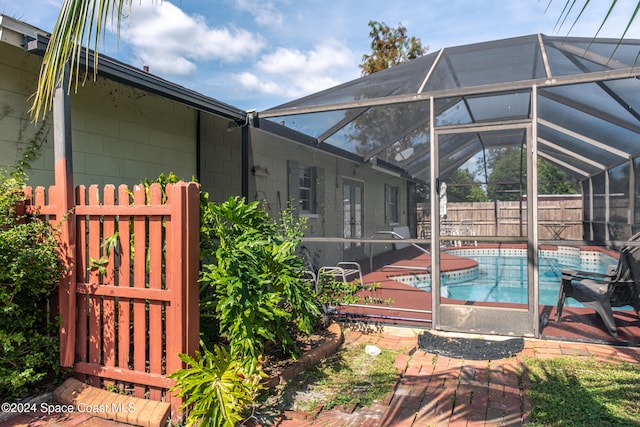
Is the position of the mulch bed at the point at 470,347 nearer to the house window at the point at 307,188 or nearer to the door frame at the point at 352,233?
the door frame at the point at 352,233

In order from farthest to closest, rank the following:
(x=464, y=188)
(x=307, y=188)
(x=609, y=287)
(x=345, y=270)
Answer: (x=307, y=188) < (x=345, y=270) < (x=464, y=188) < (x=609, y=287)

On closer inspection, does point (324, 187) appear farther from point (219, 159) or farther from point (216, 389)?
point (216, 389)

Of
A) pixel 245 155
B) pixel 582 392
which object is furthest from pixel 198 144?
pixel 582 392

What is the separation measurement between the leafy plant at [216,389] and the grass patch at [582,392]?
1787mm

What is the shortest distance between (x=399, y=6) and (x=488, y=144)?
87.5 inches

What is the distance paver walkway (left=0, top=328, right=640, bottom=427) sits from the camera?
2586 millimetres

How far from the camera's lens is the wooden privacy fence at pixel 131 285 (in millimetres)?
2639

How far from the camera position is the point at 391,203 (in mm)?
5074

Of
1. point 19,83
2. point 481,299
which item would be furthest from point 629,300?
point 19,83

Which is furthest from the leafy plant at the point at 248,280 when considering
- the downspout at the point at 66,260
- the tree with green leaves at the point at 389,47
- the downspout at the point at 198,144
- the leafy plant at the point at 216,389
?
the tree with green leaves at the point at 389,47

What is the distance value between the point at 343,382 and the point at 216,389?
46.1 inches

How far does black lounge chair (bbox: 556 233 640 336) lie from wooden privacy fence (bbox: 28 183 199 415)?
147 inches

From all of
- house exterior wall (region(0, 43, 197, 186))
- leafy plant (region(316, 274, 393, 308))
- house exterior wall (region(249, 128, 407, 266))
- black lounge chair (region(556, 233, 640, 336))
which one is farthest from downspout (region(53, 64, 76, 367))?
black lounge chair (region(556, 233, 640, 336))

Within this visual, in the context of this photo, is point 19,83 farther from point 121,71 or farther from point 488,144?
point 488,144
